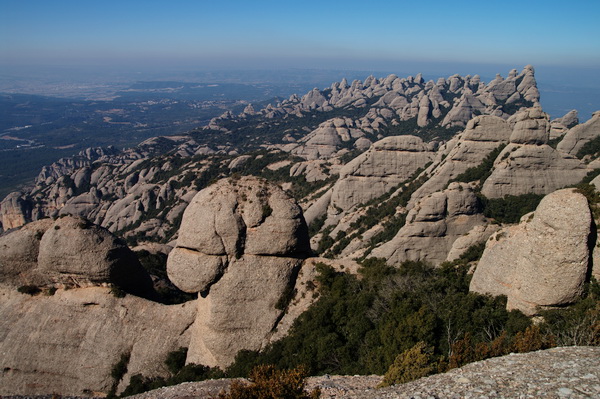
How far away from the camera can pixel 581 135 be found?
5006cm

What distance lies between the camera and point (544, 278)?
16156mm

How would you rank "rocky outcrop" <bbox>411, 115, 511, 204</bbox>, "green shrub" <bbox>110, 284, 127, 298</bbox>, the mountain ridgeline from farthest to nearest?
1. "rocky outcrop" <bbox>411, 115, 511, 204</bbox>
2. "green shrub" <bbox>110, 284, 127, 298</bbox>
3. the mountain ridgeline

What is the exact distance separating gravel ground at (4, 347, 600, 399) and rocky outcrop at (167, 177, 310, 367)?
927cm

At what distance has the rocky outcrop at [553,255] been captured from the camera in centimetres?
1548

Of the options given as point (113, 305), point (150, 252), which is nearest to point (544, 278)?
point (113, 305)

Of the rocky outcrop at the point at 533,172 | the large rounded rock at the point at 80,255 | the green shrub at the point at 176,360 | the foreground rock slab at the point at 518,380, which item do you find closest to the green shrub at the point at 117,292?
the large rounded rock at the point at 80,255

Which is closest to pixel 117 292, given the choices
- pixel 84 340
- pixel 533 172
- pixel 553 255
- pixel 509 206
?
pixel 84 340

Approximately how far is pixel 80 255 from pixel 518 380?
81.3 feet

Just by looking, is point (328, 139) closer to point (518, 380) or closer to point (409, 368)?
point (409, 368)

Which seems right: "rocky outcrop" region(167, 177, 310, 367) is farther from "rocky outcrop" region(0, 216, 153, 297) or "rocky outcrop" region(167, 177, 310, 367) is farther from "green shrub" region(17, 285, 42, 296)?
"green shrub" region(17, 285, 42, 296)

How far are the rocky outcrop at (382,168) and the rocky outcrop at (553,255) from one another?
34.9m

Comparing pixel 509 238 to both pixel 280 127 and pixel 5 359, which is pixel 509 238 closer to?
pixel 5 359

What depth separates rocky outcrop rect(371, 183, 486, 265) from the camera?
34.7m

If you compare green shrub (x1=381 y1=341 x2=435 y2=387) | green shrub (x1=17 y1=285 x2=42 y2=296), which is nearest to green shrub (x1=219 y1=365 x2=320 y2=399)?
green shrub (x1=381 y1=341 x2=435 y2=387)
